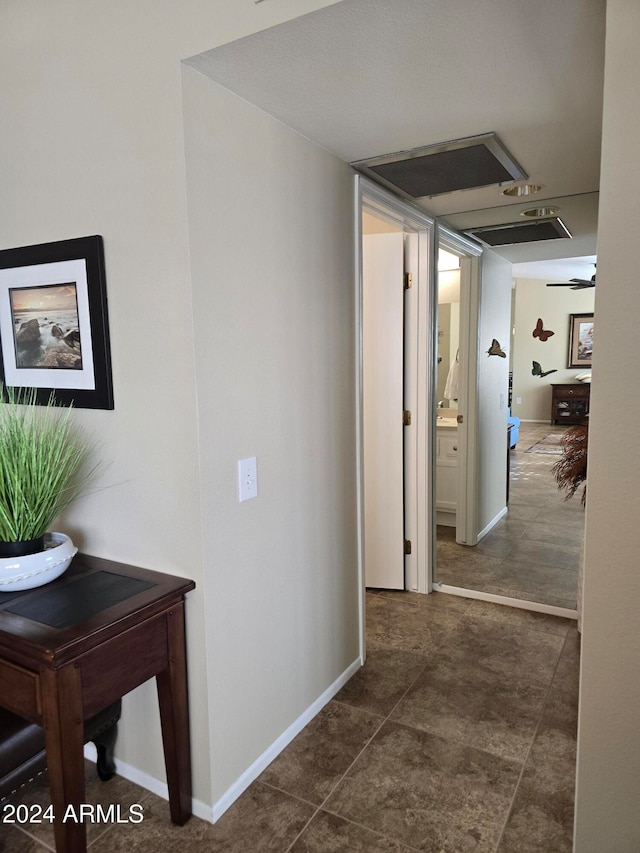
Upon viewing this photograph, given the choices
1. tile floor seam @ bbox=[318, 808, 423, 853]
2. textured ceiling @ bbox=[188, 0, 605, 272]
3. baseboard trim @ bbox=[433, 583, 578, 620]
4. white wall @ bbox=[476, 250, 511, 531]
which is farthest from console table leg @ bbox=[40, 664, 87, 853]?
white wall @ bbox=[476, 250, 511, 531]

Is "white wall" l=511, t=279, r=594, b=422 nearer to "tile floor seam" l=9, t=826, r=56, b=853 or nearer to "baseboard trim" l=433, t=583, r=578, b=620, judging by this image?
"baseboard trim" l=433, t=583, r=578, b=620

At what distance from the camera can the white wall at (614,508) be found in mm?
1169

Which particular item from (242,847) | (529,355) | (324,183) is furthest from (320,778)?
(529,355)

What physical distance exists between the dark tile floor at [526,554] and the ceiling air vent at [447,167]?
2.28 metres

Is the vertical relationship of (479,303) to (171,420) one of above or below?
above

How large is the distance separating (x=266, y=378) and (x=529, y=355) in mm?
10625

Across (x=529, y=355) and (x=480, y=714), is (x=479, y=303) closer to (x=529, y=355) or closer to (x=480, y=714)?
(x=480, y=714)

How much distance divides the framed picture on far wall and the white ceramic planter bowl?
11.0 meters

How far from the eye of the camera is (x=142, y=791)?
77.7 inches

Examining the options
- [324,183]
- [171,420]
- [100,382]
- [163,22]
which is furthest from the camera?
[324,183]

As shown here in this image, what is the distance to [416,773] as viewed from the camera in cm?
205

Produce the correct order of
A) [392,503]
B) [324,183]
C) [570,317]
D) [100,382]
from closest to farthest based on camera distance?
[100,382]
[324,183]
[392,503]
[570,317]

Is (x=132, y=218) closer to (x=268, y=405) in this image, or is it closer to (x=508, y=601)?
(x=268, y=405)

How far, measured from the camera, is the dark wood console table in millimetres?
1391
